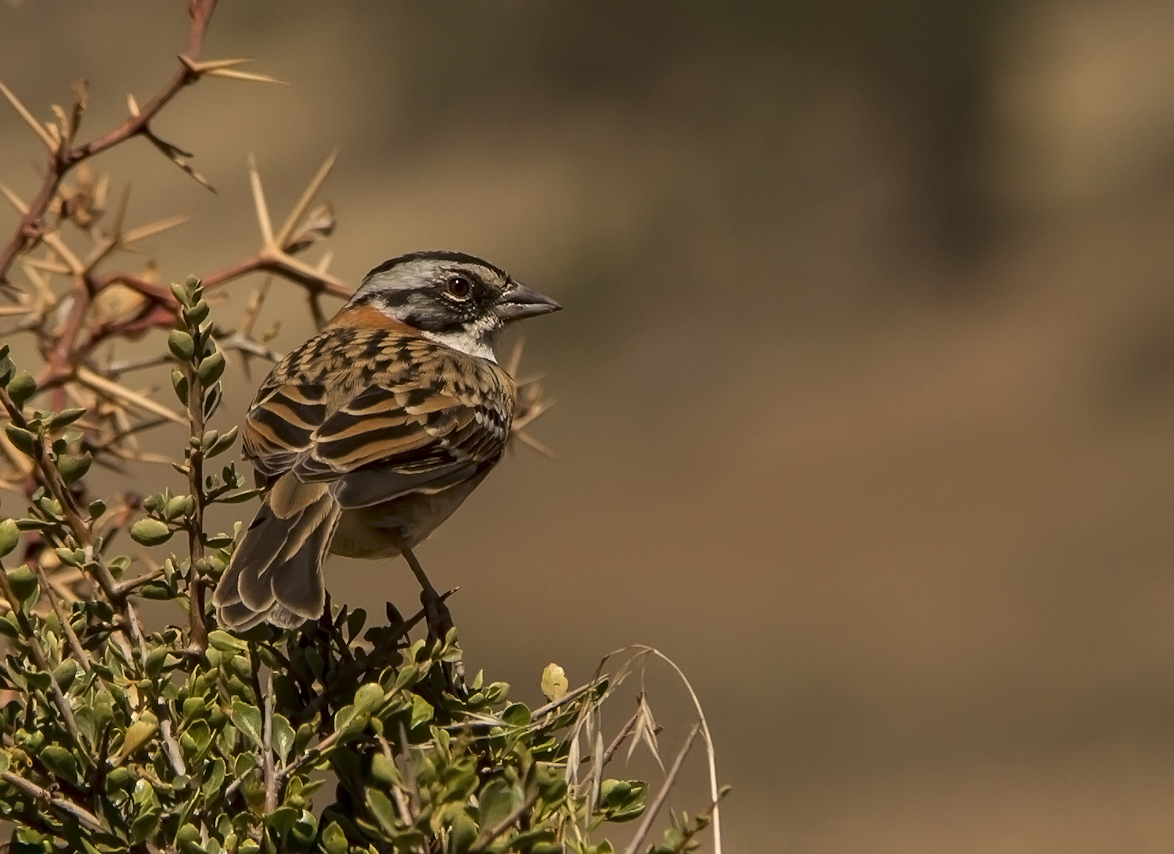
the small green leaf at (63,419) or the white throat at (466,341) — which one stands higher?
the small green leaf at (63,419)

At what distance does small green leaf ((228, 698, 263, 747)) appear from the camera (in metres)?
2.29

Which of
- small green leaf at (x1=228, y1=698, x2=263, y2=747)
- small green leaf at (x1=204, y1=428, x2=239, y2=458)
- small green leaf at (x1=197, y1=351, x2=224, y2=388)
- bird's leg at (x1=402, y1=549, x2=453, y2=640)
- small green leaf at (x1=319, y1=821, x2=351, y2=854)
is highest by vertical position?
small green leaf at (x1=197, y1=351, x2=224, y2=388)

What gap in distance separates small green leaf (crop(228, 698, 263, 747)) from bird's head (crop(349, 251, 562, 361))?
3.17 metres

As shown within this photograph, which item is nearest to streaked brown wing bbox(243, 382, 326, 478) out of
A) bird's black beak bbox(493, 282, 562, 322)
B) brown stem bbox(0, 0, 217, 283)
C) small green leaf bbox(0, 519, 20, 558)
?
brown stem bbox(0, 0, 217, 283)

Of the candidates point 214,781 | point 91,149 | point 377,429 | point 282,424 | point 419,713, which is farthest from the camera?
point 377,429

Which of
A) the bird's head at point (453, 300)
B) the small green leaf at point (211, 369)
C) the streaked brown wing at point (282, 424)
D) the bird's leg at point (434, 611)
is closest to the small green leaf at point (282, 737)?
the small green leaf at point (211, 369)

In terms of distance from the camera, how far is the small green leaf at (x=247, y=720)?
7.51ft

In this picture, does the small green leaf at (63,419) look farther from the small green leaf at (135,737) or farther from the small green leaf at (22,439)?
the small green leaf at (135,737)

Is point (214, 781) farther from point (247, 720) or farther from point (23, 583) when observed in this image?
point (23, 583)

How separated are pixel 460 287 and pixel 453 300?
5 cm

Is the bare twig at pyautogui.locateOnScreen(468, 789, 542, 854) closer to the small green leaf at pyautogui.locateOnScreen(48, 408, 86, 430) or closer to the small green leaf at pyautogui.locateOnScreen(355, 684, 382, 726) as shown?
the small green leaf at pyautogui.locateOnScreen(355, 684, 382, 726)

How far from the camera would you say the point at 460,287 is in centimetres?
548

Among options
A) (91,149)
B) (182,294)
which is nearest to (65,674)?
(182,294)

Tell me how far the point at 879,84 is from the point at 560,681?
27005 mm
